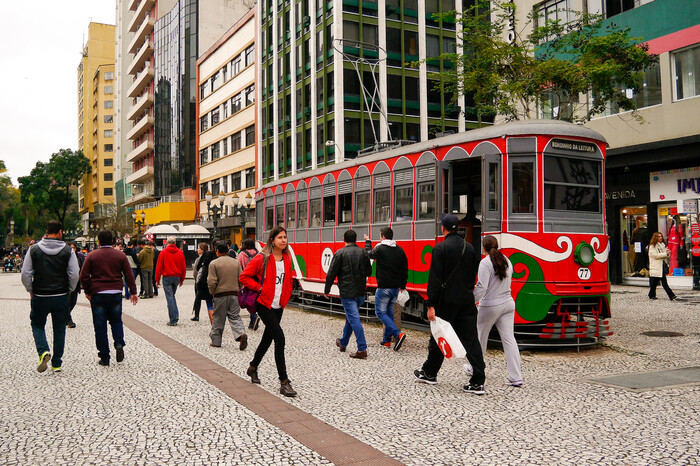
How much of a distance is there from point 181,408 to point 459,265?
10.8 feet

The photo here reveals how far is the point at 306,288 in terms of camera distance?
56.1 feet

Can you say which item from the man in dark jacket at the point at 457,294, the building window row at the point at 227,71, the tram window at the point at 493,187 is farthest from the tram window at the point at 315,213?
the building window row at the point at 227,71

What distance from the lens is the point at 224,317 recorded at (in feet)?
36.3

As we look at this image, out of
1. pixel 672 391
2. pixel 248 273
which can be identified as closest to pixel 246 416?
pixel 248 273

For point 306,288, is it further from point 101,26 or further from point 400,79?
point 101,26

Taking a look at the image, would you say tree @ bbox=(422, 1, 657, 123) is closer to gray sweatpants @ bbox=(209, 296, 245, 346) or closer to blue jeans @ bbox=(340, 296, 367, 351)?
blue jeans @ bbox=(340, 296, 367, 351)

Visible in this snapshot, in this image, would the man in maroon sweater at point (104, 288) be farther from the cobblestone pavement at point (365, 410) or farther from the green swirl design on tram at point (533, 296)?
the green swirl design on tram at point (533, 296)

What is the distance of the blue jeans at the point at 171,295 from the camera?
13.9 metres

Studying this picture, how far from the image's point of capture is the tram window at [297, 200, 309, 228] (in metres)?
17.1

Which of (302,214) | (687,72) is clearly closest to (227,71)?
(302,214)

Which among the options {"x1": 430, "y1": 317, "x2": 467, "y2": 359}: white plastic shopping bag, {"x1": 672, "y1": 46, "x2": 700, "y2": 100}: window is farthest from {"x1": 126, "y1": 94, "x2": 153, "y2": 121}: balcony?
{"x1": 430, "y1": 317, "x2": 467, "y2": 359}: white plastic shopping bag

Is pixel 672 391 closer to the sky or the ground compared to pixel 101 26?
closer to the ground

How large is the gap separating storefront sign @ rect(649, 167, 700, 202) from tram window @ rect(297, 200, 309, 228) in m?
11.6

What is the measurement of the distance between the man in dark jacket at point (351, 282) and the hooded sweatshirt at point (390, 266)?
376mm
